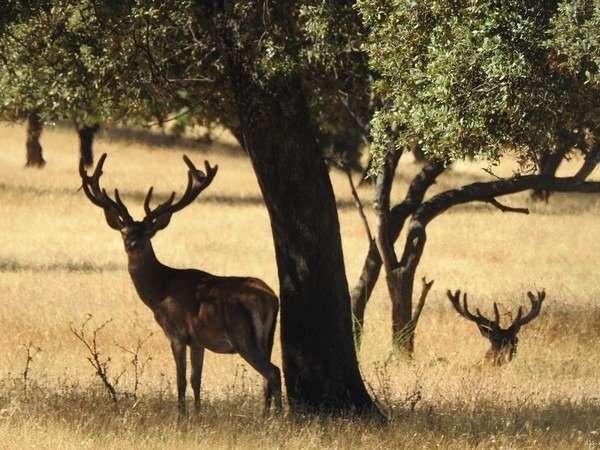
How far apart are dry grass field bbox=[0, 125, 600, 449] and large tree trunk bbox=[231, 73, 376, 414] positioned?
0.53 m

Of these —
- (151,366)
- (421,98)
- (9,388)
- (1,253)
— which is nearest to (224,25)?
(421,98)

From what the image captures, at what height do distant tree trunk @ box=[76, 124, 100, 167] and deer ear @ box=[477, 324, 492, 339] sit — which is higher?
distant tree trunk @ box=[76, 124, 100, 167]

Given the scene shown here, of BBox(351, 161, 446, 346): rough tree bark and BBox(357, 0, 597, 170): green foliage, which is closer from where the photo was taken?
BBox(357, 0, 597, 170): green foliage

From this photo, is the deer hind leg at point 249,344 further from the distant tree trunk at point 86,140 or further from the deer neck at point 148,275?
the distant tree trunk at point 86,140

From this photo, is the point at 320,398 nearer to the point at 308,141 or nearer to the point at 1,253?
the point at 308,141

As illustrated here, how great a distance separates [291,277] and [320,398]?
1089mm

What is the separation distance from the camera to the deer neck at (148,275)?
12391 millimetres

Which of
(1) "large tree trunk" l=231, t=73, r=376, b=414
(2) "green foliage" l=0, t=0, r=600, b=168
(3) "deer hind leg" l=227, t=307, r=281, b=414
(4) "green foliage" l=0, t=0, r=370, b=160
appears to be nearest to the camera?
(3) "deer hind leg" l=227, t=307, r=281, b=414

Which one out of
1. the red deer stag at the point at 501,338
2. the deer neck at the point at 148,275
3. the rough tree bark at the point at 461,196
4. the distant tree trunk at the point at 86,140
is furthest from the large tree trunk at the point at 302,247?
the distant tree trunk at the point at 86,140

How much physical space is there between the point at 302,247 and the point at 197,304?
40.4 inches

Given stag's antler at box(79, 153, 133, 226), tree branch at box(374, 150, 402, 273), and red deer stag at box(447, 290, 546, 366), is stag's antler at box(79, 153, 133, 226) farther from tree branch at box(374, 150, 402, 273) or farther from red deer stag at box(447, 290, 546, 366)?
red deer stag at box(447, 290, 546, 366)

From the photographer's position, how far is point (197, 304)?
11992mm

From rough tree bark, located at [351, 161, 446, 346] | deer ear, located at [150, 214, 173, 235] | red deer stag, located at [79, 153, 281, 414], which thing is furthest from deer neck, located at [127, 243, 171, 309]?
rough tree bark, located at [351, 161, 446, 346]

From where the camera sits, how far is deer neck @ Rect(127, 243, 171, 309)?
12391mm
